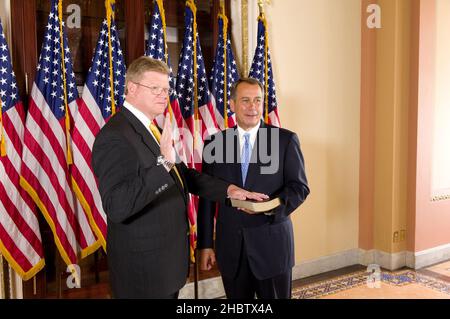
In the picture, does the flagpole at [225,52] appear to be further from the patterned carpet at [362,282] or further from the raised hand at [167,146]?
the raised hand at [167,146]

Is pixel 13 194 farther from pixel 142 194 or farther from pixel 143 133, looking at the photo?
pixel 142 194

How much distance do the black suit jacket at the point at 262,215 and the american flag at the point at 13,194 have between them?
1179 millimetres

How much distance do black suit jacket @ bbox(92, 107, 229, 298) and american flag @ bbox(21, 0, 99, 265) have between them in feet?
3.65

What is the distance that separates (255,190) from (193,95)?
1.35 metres

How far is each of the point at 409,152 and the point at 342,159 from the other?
2.14ft

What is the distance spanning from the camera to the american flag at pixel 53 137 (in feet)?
9.39

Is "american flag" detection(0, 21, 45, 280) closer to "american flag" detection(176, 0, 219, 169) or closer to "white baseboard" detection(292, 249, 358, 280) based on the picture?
"american flag" detection(176, 0, 219, 169)

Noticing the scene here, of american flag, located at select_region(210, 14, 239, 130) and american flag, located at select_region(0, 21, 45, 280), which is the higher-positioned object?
american flag, located at select_region(210, 14, 239, 130)

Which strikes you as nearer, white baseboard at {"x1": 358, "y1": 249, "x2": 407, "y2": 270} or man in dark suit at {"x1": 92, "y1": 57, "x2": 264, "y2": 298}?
man in dark suit at {"x1": 92, "y1": 57, "x2": 264, "y2": 298}

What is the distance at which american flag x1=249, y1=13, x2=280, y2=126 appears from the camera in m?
3.74

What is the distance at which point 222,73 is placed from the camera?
362cm

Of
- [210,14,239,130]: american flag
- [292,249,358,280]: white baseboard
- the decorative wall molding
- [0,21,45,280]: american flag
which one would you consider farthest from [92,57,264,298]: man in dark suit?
the decorative wall molding

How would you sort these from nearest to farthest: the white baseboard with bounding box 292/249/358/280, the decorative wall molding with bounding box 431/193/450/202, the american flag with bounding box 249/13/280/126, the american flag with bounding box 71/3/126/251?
the american flag with bounding box 71/3/126/251 < the american flag with bounding box 249/13/280/126 < the white baseboard with bounding box 292/249/358/280 < the decorative wall molding with bounding box 431/193/450/202
